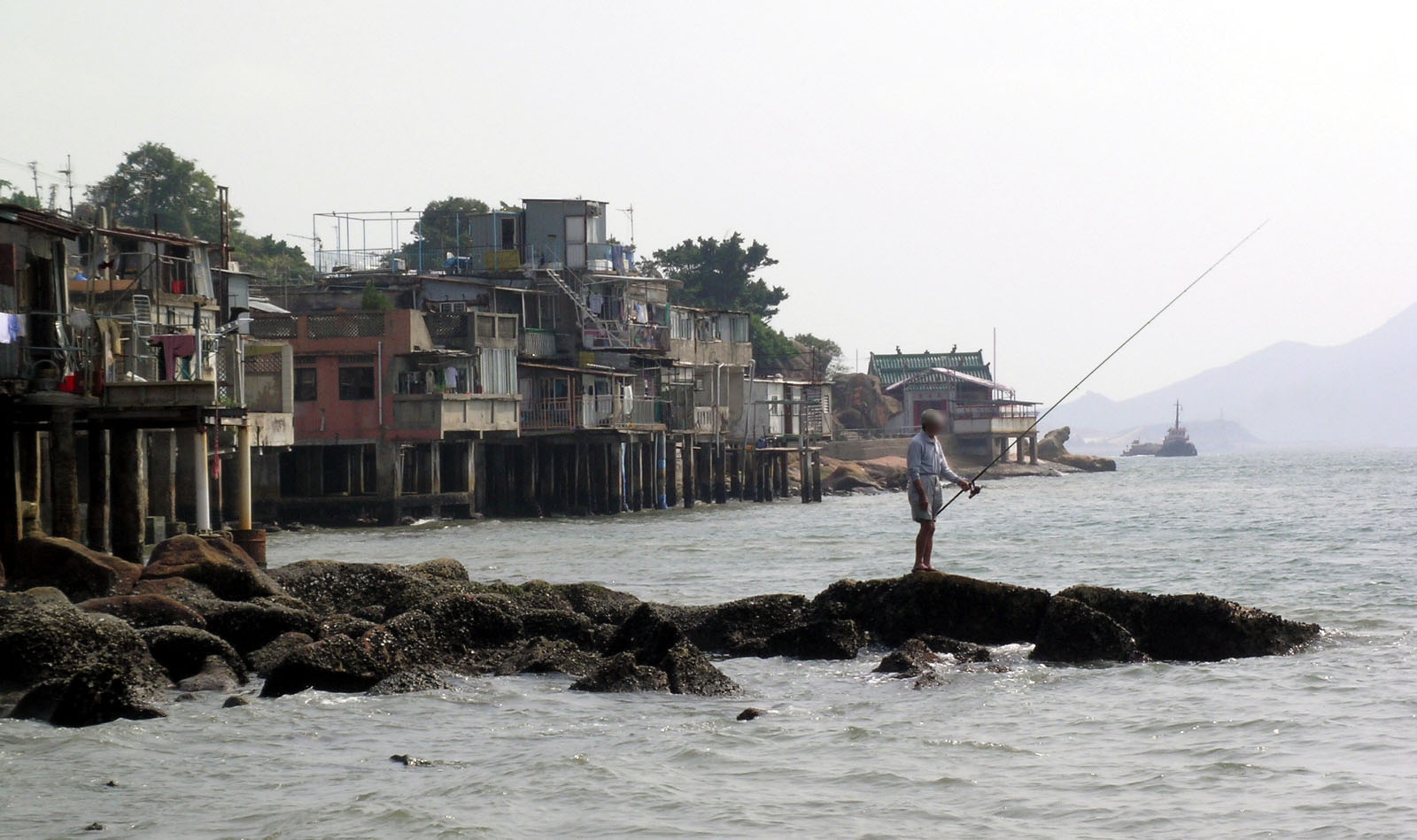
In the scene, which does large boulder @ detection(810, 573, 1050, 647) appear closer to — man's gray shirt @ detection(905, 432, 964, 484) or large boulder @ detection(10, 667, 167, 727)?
man's gray shirt @ detection(905, 432, 964, 484)

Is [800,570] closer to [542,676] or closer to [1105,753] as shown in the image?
[542,676]

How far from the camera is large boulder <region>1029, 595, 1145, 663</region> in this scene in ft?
51.3

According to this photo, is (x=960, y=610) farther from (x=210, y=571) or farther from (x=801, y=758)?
(x=210, y=571)

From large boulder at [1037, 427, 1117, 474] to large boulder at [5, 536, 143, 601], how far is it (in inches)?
3694

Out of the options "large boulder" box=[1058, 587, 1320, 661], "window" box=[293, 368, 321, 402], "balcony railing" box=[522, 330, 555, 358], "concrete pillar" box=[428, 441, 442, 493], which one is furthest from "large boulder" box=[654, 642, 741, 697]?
"balcony railing" box=[522, 330, 555, 358]

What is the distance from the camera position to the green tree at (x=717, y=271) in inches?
3519

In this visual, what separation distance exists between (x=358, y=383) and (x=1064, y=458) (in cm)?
7138

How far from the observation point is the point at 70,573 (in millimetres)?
17641

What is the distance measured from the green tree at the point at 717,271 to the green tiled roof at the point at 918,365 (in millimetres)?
13410

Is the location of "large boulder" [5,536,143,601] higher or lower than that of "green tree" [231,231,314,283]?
lower

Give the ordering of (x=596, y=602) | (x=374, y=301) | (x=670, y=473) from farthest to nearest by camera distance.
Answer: (x=670, y=473) < (x=374, y=301) < (x=596, y=602)

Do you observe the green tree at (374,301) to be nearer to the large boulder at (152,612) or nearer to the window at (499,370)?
the window at (499,370)

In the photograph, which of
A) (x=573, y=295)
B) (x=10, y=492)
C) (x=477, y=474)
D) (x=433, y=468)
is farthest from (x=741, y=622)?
(x=573, y=295)

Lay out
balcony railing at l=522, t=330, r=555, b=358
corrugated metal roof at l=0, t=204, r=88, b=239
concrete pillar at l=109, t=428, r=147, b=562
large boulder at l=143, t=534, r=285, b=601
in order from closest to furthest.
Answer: large boulder at l=143, t=534, r=285, b=601 → corrugated metal roof at l=0, t=204, r=88, b=239 → concrete pillar at l=109, t=428, r=147, b=562 → balcony railing at l=522, t=330, r=555, b=358
